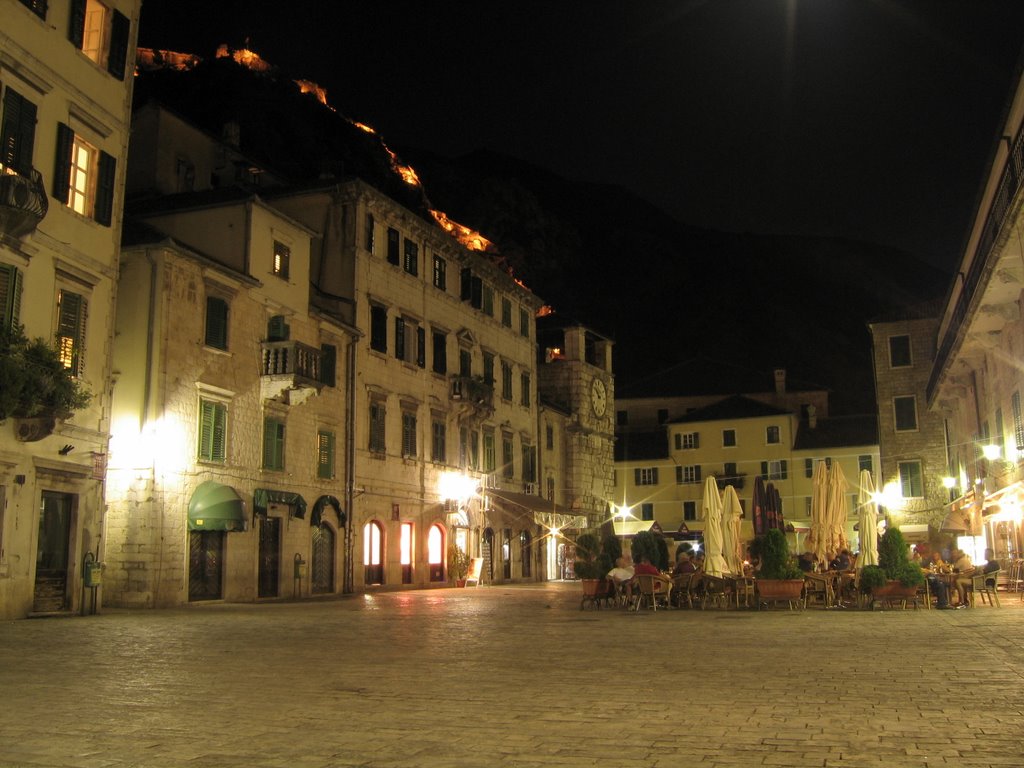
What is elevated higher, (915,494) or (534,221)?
(534,221)

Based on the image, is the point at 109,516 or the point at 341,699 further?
the point at 109,516

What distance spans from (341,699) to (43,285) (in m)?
14.7

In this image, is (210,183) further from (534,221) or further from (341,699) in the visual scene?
(534,221)

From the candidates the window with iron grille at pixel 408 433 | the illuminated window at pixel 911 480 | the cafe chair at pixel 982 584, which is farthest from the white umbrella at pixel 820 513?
the illuminated window at pixel 911 480

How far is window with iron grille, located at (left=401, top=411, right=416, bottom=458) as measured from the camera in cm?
3725

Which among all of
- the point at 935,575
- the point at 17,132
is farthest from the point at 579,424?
the point at 17,132

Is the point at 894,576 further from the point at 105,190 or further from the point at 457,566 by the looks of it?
the point at 457,566

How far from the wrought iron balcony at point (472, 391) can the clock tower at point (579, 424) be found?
873 cm

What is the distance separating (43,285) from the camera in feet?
67.0

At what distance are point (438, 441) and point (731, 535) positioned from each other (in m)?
17.2

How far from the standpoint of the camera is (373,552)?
35000 millimetres

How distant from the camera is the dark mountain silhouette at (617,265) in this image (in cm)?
11619

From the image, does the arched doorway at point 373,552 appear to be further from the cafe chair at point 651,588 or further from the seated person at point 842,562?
the seated person at point 842,562

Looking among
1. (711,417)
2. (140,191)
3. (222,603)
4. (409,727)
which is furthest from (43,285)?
(711,417)
